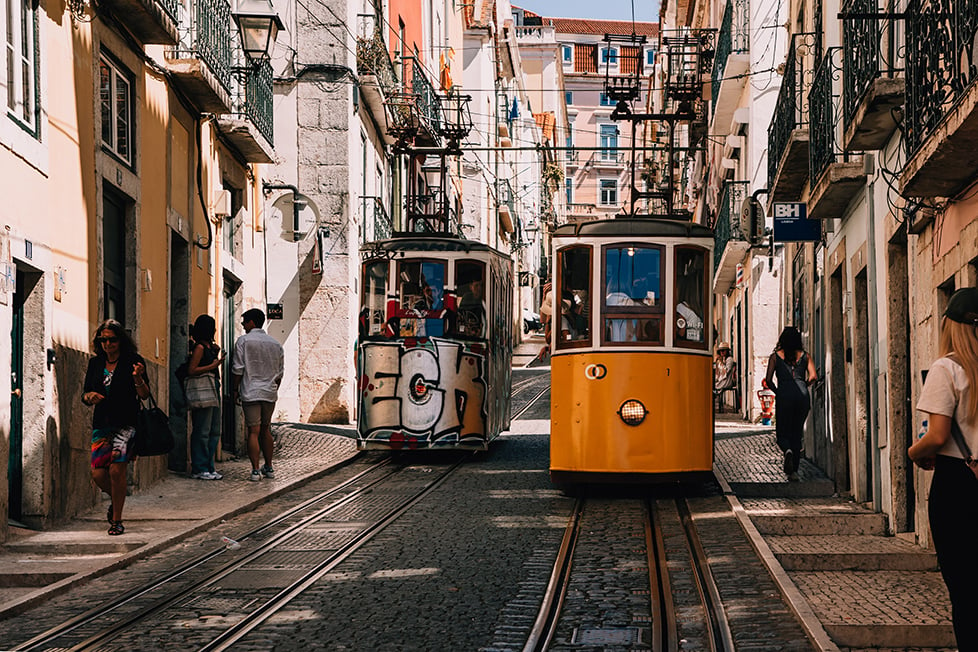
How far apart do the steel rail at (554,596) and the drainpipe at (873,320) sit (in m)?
2.89

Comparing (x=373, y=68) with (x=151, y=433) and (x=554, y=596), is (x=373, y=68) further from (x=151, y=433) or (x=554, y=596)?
(x=554, y=596)

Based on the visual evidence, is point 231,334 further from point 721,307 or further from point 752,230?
point 721,307

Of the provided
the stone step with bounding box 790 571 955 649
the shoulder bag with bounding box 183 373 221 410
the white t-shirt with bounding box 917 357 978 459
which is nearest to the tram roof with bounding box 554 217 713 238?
the shoulder bag with bounding box 183 373 221 410

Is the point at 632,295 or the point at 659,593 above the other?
the point at 632,295

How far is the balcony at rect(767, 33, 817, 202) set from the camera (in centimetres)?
1572

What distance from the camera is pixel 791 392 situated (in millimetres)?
15078

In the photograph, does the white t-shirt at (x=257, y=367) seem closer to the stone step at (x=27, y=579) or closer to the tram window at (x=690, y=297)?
the tram window at (x=690, y=297)

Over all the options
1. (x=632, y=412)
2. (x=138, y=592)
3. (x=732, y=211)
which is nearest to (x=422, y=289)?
(x=632, y=412)

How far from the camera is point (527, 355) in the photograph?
52719 millimetres

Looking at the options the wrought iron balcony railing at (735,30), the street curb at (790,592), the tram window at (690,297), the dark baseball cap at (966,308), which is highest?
the wrought iron balcony railing at (735,30)

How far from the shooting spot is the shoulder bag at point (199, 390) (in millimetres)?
15180

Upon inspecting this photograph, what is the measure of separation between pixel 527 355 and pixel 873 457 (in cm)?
3982

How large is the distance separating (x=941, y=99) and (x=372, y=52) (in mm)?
18882

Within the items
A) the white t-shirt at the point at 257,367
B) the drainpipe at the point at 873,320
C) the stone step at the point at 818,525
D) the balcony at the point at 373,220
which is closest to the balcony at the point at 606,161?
the balcony at the point at 373,220
